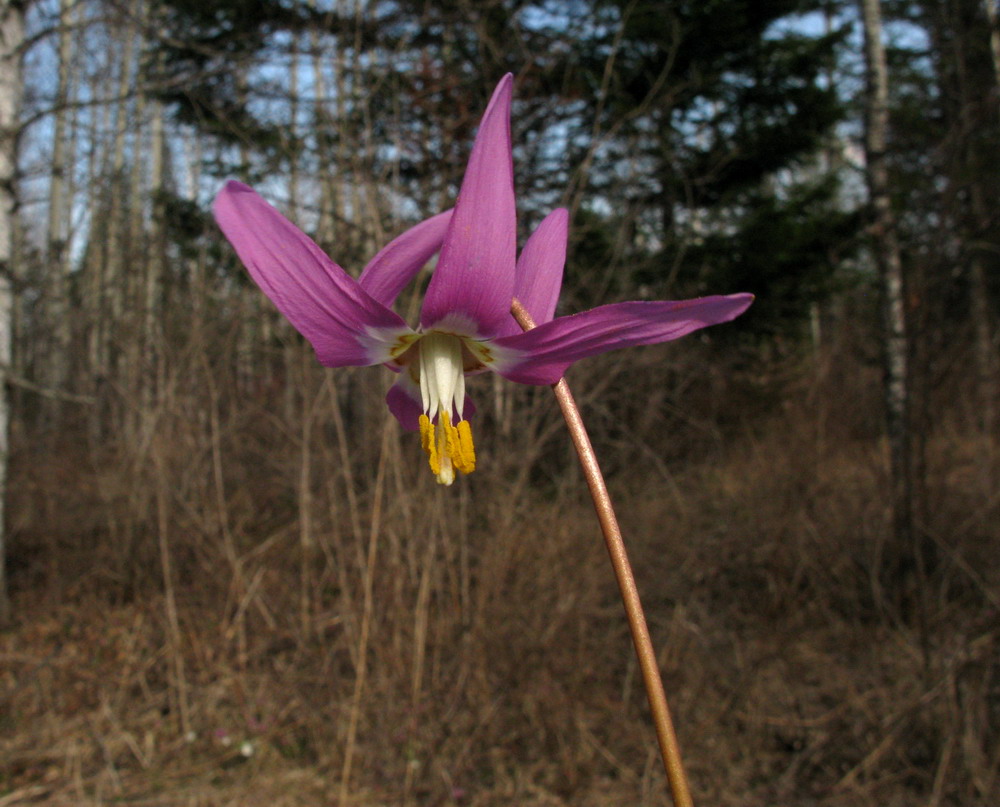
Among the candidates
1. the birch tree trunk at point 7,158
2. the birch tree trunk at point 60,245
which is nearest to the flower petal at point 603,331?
the birch tree trunk at point 60,245

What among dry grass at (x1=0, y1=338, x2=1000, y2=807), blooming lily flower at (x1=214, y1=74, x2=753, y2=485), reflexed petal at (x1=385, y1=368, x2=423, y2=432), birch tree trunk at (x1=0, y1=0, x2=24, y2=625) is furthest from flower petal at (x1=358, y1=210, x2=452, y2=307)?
birch tree trunk at (x1=0, y1=0, x2=24, y2=625)

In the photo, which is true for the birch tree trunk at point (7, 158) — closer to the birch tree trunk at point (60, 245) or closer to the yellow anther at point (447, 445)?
the birch tree trunk at point (60, 245)

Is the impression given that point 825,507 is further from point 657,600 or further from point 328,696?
point 328,696

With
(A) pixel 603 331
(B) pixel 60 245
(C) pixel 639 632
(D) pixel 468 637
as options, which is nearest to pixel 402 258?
(A) pixel 603 331

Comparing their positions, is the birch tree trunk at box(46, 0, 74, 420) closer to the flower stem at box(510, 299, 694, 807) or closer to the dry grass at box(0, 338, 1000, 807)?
the dry grass at box(0, 338, 1000, 807)

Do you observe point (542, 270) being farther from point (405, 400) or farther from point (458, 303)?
point (405, 400)

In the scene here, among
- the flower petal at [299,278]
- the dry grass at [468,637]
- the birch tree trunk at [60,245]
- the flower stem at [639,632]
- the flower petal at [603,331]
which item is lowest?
the dry grass at [468,637]
